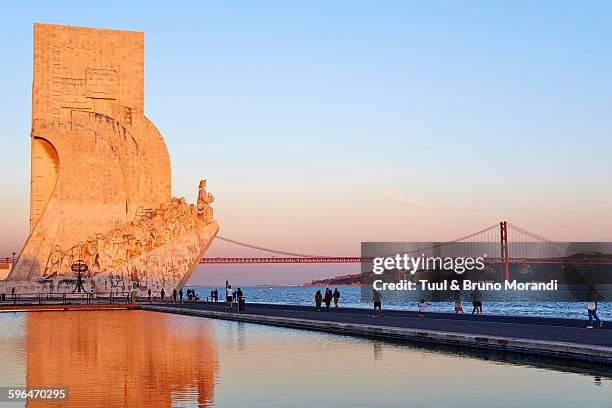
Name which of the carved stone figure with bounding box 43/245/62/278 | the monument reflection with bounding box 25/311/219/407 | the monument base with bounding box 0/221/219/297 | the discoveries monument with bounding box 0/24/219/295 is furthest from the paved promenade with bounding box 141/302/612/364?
the carved stone figure with bounding box 43/245/62/278

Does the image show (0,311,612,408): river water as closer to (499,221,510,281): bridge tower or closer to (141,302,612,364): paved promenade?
(141,302,612,364): paved promenade

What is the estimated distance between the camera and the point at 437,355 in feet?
39.8

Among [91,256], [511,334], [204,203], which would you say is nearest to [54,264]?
[91,256]

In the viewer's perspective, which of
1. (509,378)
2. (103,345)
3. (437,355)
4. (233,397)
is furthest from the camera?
(103,345)

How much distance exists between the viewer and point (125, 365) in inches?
431

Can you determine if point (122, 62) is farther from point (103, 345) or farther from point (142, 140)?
point (103, 345)

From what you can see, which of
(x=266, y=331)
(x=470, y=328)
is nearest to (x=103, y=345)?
(x=266, y=331)

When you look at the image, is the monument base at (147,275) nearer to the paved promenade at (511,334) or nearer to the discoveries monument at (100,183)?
the discoveries monument at (100,183)

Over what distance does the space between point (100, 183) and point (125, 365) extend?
3711 centimetres

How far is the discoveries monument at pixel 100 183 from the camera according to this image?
44.5 m

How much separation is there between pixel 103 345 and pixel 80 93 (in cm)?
3547

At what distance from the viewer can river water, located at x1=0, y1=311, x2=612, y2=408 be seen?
317 inches

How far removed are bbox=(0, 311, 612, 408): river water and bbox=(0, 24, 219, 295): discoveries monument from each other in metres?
29.5

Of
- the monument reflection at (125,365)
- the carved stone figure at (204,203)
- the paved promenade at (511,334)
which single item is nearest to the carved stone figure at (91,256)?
the carved stone figure at (204,203)
